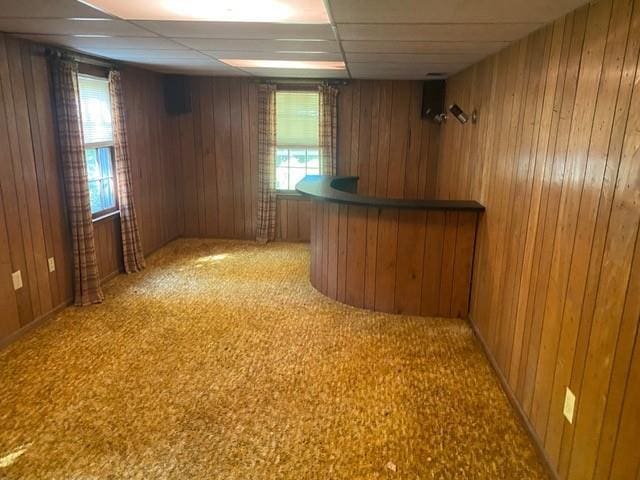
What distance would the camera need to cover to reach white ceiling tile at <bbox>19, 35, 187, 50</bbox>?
3057 mm

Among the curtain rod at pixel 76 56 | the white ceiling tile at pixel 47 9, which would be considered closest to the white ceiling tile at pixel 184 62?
the curtain rod at pixel 76 56

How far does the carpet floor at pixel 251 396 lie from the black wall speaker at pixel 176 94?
8.64 ft

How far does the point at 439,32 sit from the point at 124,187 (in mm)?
3398

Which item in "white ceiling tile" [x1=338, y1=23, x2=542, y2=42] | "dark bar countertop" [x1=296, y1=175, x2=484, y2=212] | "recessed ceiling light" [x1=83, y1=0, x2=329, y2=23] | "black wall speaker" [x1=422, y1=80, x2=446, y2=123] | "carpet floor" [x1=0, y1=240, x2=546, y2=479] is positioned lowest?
"carpet floor" [x1=0, y1=240, x2=546, y2=479]

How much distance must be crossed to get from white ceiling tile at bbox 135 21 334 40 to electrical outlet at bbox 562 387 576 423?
83.2 inches

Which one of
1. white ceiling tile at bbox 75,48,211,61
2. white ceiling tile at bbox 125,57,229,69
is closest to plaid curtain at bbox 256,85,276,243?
white ceiling tile at bbox 125,57,229,69

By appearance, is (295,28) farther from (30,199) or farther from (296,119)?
(296,119)

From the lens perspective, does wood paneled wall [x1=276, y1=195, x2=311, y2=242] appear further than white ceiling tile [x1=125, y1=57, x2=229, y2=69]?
Yes

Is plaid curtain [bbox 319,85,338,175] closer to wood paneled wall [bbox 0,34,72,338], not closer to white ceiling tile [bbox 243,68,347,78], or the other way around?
white ceiling tile [bbox 243,68,347,78]

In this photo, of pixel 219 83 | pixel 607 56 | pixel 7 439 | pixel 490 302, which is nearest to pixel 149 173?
pixel 219 83

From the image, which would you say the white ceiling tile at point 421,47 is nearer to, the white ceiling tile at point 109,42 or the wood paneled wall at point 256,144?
the white ceiling tile at point 109,42

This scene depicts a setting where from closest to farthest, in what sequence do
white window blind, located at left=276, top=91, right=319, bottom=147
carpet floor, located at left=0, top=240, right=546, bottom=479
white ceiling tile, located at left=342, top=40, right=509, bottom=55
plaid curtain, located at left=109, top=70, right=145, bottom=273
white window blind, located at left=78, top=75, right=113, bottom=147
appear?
1. carpet floor, located at left=0, top=240, right=546, bottom=479
2. white ceiling tile, located at left=342, top=40, right=509, bottom=55
3. white window blind, located at left=78, top=75, right=113, bottom=147
4. plaid curtain, located at left=109, top=70, right=145, bottom=273
5. white window blind, located at left=276, top=91, right=319, bottom=147

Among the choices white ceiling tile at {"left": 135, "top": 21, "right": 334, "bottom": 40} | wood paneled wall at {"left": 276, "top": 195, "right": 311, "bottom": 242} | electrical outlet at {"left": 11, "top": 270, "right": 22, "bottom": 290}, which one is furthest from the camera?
wood paneled wall at {"left": 276, "top": 195, "right": 311, "bottom": 242}

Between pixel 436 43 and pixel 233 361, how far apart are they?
242cm
